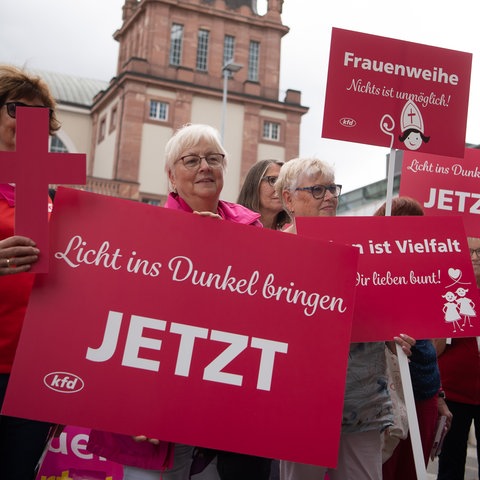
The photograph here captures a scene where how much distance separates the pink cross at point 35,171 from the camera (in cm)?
261

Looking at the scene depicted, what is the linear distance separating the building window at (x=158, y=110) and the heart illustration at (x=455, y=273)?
134 feet

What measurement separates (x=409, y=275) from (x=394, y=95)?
3.64 feet

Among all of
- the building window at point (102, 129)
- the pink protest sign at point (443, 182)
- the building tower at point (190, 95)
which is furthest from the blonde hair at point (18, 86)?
the building window at point (102, 129)

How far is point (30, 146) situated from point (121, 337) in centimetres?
77

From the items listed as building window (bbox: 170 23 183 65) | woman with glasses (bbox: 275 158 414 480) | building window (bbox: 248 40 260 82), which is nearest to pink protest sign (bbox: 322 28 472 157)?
woman with glasses (bbox: 275 158 414 480)

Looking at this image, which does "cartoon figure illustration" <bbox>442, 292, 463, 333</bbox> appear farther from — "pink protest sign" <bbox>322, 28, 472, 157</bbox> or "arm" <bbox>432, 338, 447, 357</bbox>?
"arm" <bbox>432, 338, 447, 357</bbox>

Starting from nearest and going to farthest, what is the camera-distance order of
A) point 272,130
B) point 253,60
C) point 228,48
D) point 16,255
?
point 16,255 → point 272,130 → point 228,48 → point 253,60

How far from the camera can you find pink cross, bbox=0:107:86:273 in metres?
2.61

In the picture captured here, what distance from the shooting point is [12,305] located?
2.77 m

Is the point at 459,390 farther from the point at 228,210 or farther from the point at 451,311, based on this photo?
the point at 228,210

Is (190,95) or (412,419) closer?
(412,419)

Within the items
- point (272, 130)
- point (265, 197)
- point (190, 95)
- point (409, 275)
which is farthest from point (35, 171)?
point (272, 130)

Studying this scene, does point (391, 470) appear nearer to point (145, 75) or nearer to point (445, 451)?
point (445, 451)

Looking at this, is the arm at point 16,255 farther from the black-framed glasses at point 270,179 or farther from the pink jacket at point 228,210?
the black-framed glasses at point 270,179
